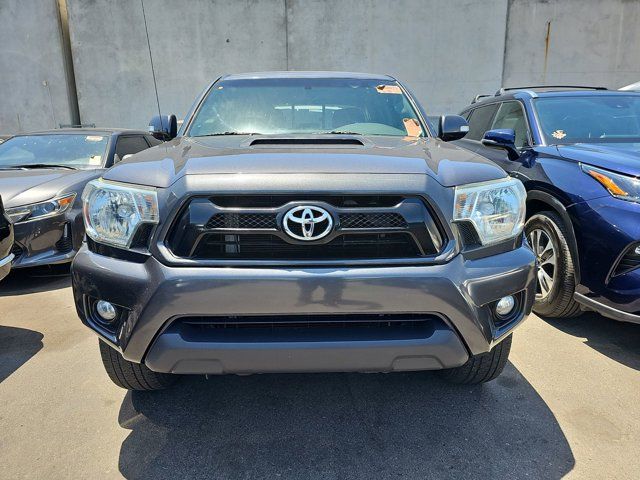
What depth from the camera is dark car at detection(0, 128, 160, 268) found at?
13.6 ft

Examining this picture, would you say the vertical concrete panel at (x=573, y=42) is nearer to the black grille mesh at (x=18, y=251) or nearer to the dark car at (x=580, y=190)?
the dark car at (x=580, y=190)

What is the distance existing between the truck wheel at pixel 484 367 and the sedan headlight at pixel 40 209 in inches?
152

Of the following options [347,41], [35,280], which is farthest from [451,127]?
[347,41]

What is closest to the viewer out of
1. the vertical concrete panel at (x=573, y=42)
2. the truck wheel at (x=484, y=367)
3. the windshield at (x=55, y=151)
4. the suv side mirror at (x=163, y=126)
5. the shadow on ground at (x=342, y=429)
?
the shadow on ground at (x=342, y=429)

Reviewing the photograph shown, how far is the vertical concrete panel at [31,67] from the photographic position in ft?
47.8

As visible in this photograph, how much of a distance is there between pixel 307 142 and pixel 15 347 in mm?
2559

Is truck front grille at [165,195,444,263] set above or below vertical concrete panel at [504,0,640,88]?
below

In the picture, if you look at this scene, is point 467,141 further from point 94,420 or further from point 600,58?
point 600,58

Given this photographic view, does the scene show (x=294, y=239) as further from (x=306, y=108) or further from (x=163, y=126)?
(x=163, y=126)

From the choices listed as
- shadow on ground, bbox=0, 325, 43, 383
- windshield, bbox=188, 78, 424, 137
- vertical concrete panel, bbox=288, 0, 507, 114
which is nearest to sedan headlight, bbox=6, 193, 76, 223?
shadow on ground, bbox=0, 325, 43, 383

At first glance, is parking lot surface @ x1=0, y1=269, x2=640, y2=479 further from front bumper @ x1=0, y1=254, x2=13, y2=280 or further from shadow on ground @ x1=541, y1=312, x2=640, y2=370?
front bumper @ x1=0, y1=254, x2=13, y2=280

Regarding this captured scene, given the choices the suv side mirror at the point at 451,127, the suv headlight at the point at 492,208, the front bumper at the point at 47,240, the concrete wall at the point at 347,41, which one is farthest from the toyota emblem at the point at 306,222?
the concrete wall at the point at 347,41

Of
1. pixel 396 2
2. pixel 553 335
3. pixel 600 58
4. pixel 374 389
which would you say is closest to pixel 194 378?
pixel 374 389

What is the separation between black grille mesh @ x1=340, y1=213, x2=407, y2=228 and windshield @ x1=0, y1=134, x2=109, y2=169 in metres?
4.43
